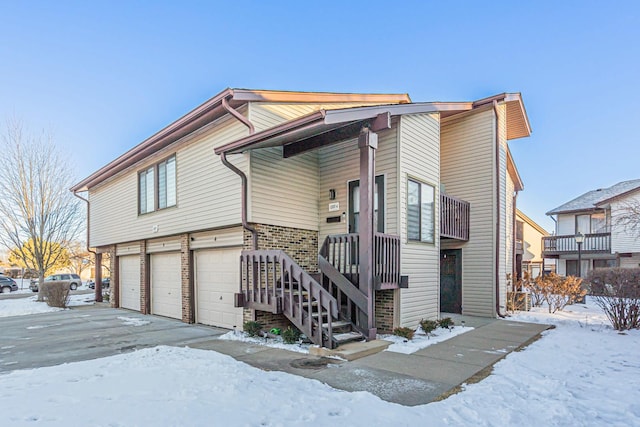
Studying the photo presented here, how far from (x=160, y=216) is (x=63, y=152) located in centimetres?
983

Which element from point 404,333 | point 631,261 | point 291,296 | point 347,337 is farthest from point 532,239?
point 291,296

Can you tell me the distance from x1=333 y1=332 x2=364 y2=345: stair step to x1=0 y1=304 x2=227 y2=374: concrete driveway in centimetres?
301

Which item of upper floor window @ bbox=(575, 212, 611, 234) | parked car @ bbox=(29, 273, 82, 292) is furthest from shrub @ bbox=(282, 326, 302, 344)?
parked car @ bbox=(29, 273, 82, 292)

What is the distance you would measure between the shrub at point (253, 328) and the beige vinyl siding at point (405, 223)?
9.82 ft

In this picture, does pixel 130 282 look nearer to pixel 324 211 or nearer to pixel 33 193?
pixel 33 193

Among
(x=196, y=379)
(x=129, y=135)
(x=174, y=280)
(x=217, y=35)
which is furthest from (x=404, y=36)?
(x=129, y=135)

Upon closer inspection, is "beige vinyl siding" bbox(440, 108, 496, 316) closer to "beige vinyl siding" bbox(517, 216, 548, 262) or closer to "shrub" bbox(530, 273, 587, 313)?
"shrub" bbox(530, 273, 587, 313)

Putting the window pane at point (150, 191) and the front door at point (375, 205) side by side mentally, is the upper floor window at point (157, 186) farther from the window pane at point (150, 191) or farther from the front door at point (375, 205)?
the front door at point (375, 205)

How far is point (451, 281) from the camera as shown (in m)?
11.4

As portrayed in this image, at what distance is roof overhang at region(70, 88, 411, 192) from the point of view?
26.9 ft

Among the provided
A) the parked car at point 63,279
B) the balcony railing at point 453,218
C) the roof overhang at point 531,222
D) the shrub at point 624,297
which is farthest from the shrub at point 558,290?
the parked car at point 63,279

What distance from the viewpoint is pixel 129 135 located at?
87.3 ft

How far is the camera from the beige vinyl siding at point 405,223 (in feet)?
26.5

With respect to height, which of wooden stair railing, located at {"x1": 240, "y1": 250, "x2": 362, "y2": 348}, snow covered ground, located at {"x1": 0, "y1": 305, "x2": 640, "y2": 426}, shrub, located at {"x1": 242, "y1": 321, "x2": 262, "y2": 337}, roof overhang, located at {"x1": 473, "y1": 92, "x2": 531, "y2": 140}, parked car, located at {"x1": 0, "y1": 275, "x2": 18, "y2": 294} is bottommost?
parked car, located at {"x1": 0, "y1": 275, "x2": 18, "y2": 294}
